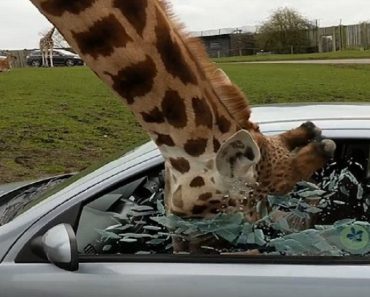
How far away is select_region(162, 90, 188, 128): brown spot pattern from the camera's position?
271cm

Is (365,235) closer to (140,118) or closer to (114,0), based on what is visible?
(140,118)

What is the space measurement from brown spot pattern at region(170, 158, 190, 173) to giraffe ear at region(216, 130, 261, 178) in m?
0.12

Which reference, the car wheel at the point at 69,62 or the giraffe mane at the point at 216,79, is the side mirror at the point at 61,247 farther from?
the car wheel at the point at 69,62

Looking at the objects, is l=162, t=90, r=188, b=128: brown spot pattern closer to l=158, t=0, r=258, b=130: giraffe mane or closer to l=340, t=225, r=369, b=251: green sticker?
l=158, t=0, r=258, b=130: giraffe mane

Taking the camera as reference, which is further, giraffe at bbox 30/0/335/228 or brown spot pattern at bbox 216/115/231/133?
brown spot pattern at bbox 216/115/231/133

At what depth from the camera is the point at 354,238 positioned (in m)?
2.85

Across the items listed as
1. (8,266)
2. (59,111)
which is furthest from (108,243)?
(59,111)

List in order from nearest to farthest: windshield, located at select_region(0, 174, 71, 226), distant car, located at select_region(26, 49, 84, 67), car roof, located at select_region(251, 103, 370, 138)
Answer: car roof, located at select_region(251, 103, 370, 138) → windshield, located at select_region(0, 174, 71, 226) → distant car, located at select_region(26, 49, 84, 67)

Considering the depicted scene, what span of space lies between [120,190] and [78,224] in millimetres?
217

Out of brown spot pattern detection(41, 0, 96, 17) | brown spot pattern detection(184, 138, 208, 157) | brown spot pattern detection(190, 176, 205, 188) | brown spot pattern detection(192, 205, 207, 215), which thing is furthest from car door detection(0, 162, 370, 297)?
brown spot pattern detection(41, 0, 96, 17)

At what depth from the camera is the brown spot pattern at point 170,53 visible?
268 cm

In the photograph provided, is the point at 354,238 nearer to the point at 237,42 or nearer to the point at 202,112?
the point at 202,112

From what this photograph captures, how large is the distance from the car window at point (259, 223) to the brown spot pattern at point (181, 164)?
0.18 metres

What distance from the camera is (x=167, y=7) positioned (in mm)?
2807
